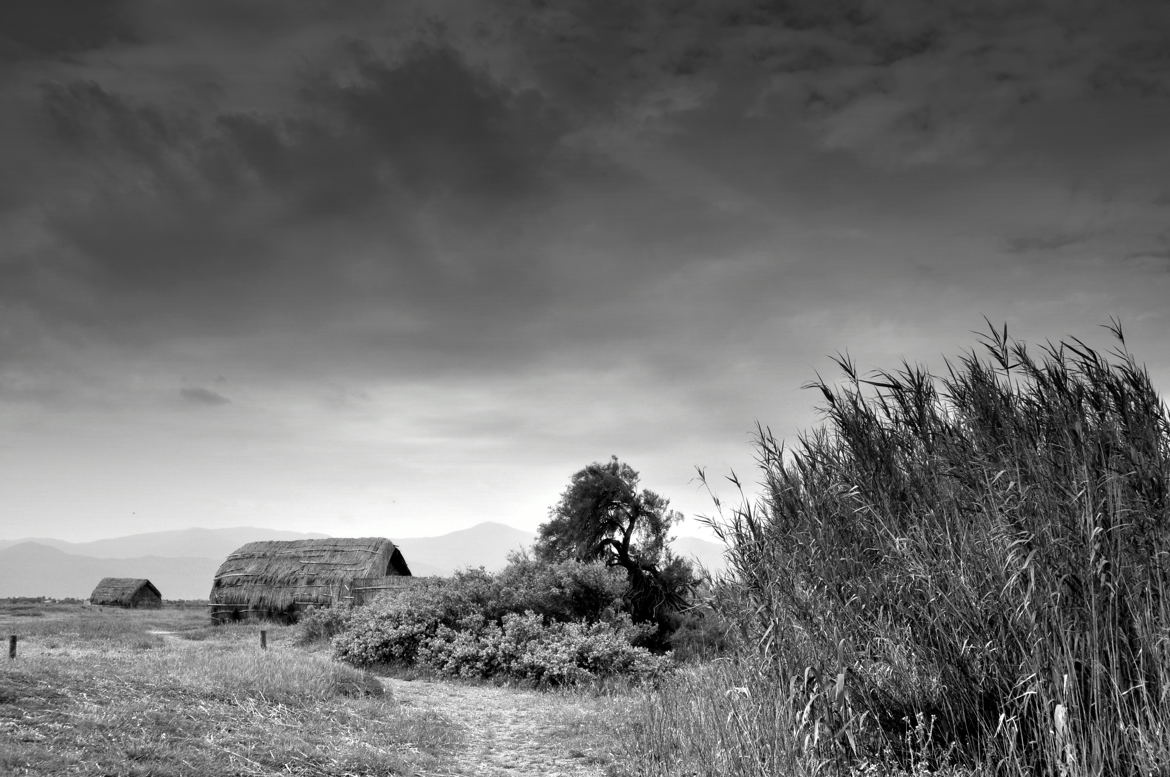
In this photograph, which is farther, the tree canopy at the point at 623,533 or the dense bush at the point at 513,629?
the tree canopy at the point at 623,533

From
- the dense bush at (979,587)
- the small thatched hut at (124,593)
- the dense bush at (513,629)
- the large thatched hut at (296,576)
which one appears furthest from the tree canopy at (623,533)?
the small thatched hut at (124,593)

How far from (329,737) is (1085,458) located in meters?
8.33

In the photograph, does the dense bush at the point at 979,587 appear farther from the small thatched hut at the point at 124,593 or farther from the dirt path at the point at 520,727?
the small thatched hut at the point at 124,593

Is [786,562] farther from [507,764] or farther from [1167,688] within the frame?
[507,764]

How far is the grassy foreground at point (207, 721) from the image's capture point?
6.69m

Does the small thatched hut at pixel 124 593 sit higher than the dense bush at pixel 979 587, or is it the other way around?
the dense bush at pixel 979 587

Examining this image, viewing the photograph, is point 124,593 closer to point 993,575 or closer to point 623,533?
point 623,533

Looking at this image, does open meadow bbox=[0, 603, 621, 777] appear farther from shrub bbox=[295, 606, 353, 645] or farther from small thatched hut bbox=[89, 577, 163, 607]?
small thatched hut bbox=[89, 577, 163, 607]

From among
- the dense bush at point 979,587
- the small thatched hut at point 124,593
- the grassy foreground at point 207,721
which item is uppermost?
the dense bush at point 979,587

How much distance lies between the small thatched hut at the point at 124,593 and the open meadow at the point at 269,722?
31.2m

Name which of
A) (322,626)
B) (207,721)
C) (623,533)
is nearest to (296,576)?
(322,626)

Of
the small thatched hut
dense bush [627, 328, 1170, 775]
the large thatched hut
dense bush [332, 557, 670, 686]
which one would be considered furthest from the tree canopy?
the small thatched hut

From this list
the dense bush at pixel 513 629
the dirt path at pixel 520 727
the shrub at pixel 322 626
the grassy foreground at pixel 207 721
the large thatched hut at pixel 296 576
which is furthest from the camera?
the large thatched hut at pixel 296 576

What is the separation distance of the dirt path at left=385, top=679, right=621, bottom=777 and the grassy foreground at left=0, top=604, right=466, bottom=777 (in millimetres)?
468
